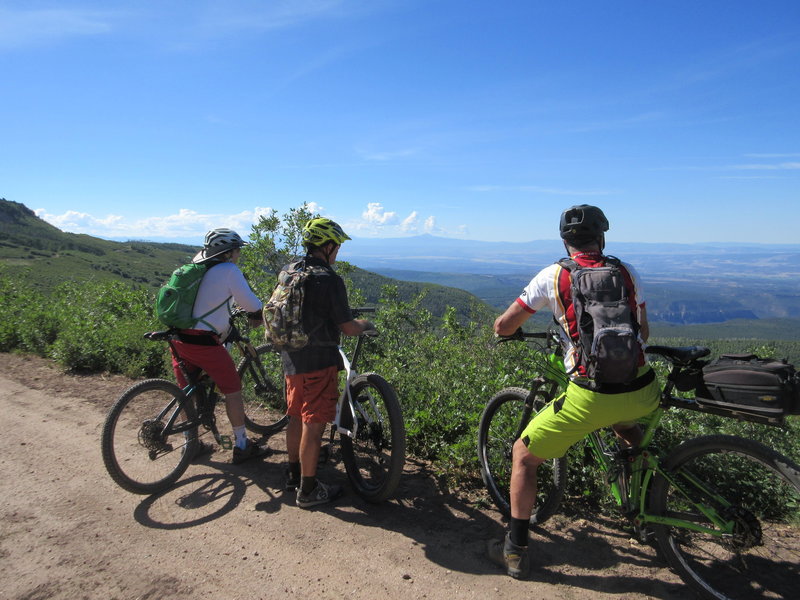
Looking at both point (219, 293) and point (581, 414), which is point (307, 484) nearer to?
point (219, 293)

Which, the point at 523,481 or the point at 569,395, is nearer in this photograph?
the point at 569,395

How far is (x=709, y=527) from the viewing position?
279cm

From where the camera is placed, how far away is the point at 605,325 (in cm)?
252

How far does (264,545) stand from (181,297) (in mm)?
2289

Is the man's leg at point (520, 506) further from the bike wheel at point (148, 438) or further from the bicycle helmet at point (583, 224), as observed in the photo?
the bike wheel at point (148, 438)

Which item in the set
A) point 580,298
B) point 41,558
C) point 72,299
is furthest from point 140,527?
point 72,299

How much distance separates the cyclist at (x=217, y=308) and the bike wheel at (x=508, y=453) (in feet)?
7.95

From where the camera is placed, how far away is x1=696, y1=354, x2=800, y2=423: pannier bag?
2334 millimetres

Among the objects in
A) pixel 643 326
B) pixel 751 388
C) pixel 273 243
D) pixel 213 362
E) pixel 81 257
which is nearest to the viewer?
pixel 751 388

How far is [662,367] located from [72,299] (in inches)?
518

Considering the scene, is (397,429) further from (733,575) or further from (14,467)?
(14,467)

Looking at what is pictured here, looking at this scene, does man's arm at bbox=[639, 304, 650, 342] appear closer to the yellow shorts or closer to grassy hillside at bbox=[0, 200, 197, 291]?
the yellow shorts

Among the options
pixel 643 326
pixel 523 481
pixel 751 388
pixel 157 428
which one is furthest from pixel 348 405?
pixel 751 388

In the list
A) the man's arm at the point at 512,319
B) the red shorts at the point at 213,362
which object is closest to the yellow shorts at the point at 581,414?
the man's arm at the point at 512,319
